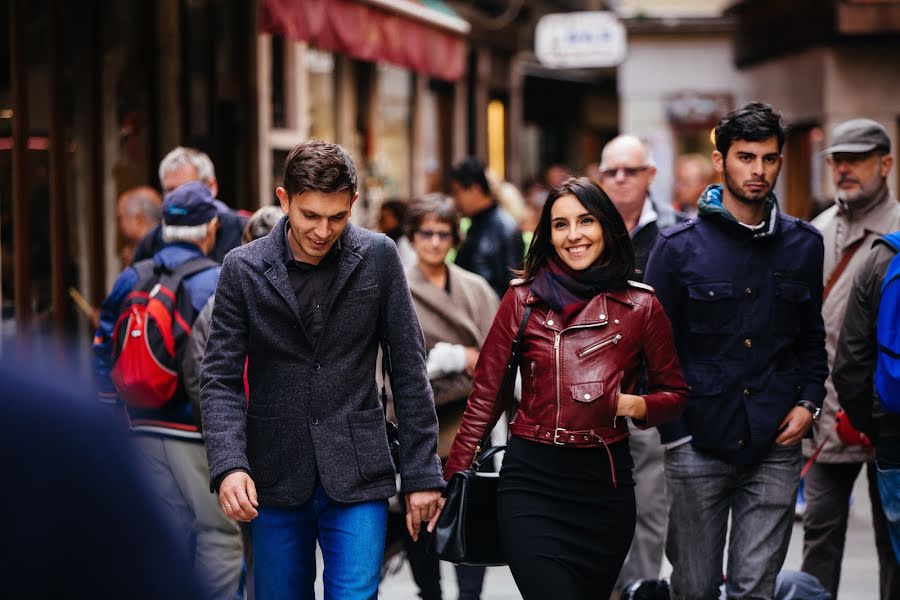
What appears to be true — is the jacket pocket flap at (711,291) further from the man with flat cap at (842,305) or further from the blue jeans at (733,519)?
the man with flat cap at (842,305)

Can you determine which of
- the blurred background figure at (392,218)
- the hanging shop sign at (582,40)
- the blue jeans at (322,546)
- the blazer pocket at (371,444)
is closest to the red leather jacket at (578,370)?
the blazer pocket at (371,444)

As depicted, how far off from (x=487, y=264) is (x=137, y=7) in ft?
13.6

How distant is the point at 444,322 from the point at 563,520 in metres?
2.14

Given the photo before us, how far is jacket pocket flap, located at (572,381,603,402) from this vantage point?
16.3 ft

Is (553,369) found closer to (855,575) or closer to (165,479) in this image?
(165,479)

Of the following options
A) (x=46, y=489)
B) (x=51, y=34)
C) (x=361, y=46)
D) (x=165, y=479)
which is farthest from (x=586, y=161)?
(x=46, y=489)

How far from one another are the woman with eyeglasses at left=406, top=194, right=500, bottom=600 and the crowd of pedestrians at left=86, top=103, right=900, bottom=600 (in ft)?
0.04

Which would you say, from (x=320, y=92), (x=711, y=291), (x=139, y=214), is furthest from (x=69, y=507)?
(x=320, y=92)

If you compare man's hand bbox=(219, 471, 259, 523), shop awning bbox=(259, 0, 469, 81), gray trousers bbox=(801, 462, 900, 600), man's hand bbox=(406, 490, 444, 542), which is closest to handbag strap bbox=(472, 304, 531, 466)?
man's hand bbox=(406, 490, 444, 542)

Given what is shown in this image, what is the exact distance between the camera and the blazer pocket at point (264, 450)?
4.75 m

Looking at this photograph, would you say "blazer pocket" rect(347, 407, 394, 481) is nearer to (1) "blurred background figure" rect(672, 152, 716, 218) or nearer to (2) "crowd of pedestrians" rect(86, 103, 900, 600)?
(2) "crowd of pedestrians" rect(86, 103, 900, 600)

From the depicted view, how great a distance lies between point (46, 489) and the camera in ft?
5.12

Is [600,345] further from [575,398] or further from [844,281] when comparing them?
[844,281]

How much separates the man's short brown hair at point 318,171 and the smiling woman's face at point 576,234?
2.79 feet
